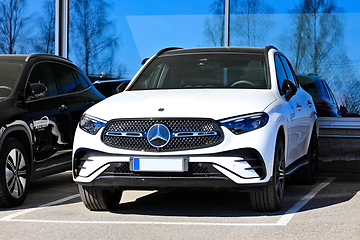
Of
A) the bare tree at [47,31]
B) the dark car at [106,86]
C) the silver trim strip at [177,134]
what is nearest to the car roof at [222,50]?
the silver trim strip at [177,134]

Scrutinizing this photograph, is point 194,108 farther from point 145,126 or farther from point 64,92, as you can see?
point 64,92

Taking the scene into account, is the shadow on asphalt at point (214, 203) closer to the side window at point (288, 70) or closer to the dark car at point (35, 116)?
the dark car at point (35, 116)

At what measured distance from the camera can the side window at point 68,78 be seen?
8.24m

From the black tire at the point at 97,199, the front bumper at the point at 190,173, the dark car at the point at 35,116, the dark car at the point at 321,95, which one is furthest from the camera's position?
the dark car at the point at 321,95

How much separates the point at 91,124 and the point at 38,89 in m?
1.59

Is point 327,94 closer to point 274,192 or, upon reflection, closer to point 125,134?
point 274,192

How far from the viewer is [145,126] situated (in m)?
5.77

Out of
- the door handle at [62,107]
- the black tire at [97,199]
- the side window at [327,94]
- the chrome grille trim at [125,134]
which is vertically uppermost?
the chrome grille trim at [125,134]

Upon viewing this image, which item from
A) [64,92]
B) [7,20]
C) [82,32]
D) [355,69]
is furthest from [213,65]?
[7,20]

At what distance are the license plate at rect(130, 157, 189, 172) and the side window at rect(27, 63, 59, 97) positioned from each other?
246 centimetres

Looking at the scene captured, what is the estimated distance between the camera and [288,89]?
6.92m

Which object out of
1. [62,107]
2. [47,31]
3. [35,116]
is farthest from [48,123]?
[47,31]

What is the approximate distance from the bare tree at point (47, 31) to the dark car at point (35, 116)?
5.05 metres

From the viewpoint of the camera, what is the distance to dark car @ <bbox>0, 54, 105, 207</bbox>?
667 centimetres
